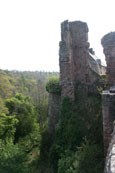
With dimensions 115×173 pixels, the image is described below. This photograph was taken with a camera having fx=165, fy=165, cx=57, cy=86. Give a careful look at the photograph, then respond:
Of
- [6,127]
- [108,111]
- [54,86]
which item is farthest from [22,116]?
[108,111]

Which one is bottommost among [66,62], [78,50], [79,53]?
[66,62]

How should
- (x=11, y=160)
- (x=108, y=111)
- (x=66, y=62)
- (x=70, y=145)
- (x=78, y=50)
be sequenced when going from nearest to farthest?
(x=108, y=111) → (x=70, y=145) → (x=11, y=160) → (x=66, y=62) → (x=78, y=50)

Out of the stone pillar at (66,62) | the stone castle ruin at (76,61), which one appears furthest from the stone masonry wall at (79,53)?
the stone pillar at (66,62)

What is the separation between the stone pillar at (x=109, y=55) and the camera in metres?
12.8

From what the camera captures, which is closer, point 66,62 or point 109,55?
point 66,62

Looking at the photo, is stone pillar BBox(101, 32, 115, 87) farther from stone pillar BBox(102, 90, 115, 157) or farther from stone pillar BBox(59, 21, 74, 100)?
stone pillar BBox(102, 90, 115, 157)

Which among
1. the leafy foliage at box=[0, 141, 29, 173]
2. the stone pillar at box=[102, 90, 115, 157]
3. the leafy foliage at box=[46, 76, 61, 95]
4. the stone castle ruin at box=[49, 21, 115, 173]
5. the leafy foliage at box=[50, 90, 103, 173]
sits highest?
the stone castle ruin at box=[49, 21, 115, 173]

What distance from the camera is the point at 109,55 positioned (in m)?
13.0

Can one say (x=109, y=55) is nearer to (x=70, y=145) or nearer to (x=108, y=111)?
(x=108, y=111)

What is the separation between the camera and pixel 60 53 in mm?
12461

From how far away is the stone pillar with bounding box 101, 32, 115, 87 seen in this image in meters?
12.8

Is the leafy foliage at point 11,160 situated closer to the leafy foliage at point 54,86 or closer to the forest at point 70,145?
the forest at point 70,145

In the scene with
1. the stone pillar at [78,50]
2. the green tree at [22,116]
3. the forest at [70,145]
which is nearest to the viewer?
the forest at [70,145]

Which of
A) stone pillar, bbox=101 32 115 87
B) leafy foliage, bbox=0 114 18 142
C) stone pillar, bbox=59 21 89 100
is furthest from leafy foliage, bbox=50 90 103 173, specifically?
leafy foliage, bbox=0 114 18 142
